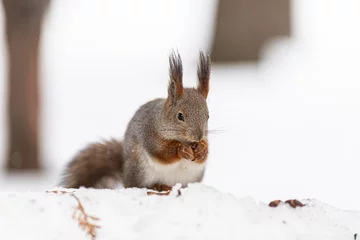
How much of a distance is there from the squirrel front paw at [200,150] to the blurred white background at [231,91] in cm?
108

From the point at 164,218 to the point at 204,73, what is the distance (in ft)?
3.73

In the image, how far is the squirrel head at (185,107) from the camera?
2695 millimetres

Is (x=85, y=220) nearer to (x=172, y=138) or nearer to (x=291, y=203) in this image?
(x=291, y=203)

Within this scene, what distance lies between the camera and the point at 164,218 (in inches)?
71.1

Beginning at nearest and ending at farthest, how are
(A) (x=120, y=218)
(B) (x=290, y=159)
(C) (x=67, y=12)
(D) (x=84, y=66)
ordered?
(A) (x=120, y=218), (B) (x=290, y=159), (D) (x=84, y=66), (C) (x=67, y=12)

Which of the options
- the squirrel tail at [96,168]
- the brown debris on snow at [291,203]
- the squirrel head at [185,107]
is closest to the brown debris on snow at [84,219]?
the brown debris on snow at [291,203]

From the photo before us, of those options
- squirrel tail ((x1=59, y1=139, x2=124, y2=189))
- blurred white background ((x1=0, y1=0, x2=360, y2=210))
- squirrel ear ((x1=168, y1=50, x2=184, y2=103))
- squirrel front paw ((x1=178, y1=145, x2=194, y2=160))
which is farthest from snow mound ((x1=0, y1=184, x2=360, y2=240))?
blurred white background ((x1=0, y1=0, x2=360, y2=210))

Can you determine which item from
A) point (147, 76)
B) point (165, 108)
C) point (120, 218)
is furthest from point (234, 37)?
point (120, 218)

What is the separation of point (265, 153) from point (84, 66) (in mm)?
3685

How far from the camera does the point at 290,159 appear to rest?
191 inches

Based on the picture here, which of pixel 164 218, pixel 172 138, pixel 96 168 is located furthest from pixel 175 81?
pixel 164 218

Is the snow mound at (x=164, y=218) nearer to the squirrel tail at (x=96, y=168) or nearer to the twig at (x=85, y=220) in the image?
the twig at (x=85, y=220)

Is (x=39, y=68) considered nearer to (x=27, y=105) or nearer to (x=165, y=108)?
(x=27, y=105)

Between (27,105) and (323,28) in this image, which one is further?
(323,28)
